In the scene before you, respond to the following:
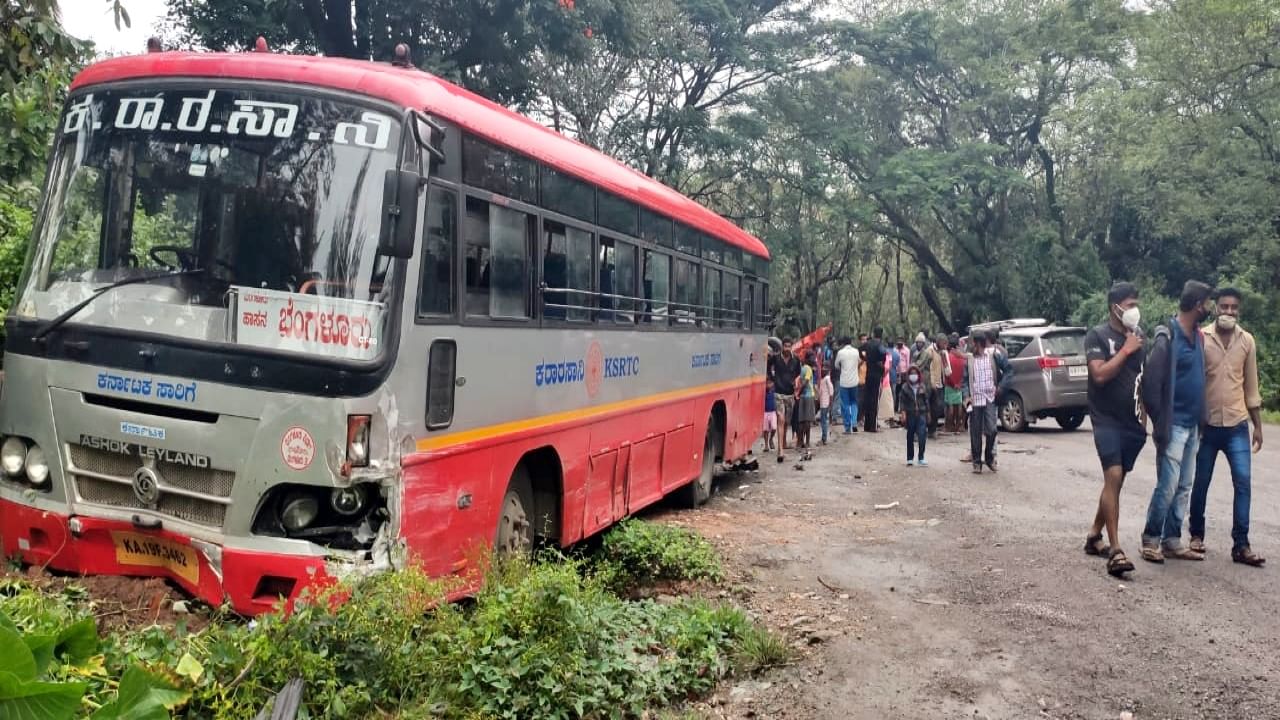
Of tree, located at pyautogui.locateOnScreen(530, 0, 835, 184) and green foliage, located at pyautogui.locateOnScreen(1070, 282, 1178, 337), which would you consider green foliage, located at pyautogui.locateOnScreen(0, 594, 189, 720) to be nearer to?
tree, located at pyautogui.locateOnScreen(530, 0, 835, 184)

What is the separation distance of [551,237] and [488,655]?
3247 mm

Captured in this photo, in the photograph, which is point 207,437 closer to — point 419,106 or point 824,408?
point 419,106


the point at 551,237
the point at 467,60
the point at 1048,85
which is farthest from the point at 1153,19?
the point at 551,237

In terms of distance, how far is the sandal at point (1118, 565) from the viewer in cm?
721

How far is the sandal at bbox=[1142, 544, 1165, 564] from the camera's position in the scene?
25.1 feet

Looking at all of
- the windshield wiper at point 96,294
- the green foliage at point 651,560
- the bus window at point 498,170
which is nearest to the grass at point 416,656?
the windshield wiper at point 96,294

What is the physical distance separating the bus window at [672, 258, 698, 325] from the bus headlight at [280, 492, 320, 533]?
5.67 m

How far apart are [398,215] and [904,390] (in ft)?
36.8

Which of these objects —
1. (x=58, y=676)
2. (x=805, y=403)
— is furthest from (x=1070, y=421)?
(x=58, y=676)

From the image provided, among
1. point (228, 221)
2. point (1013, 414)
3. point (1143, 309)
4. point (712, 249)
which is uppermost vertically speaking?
point (712, 249)

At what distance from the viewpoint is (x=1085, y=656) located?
5.63 meters

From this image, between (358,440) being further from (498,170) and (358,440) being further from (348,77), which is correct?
(498,170)

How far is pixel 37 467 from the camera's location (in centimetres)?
514

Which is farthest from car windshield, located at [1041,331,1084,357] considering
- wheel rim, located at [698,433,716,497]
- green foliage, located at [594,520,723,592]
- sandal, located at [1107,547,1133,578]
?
green foliage, located at [594,520,723,592]
